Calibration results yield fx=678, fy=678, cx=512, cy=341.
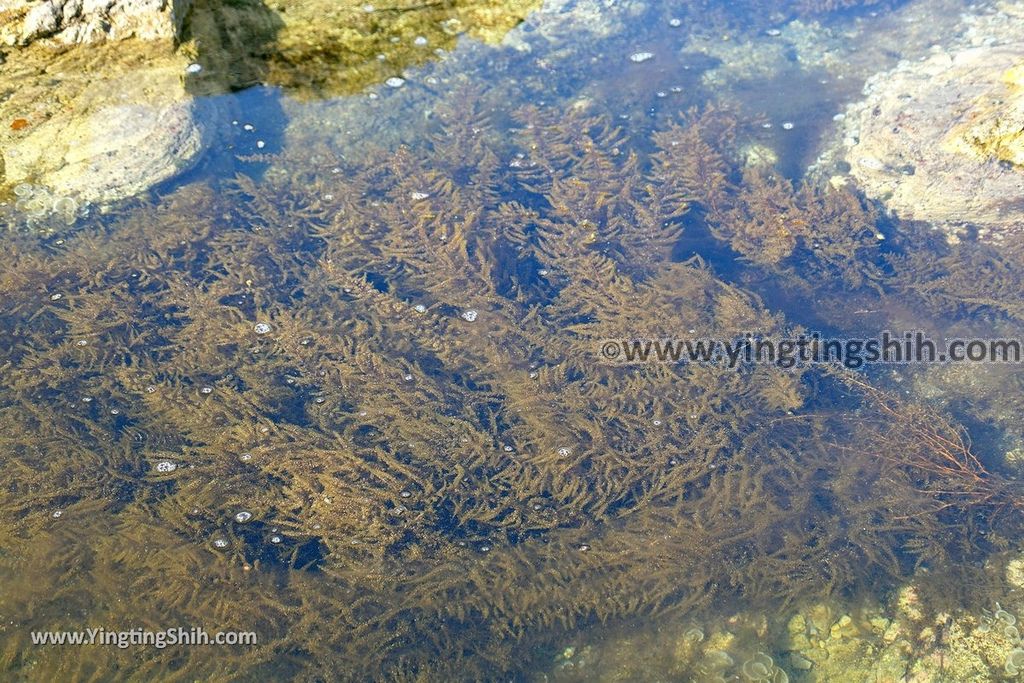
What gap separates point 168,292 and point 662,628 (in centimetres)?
346

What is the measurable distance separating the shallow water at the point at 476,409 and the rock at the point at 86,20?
0.51 m

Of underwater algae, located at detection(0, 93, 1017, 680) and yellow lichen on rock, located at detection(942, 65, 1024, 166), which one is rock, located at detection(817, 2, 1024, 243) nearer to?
yellow lichen on rock, located at detection(942, 65, 1024, 166)

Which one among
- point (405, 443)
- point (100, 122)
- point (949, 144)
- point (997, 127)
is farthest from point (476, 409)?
point (997, 127)

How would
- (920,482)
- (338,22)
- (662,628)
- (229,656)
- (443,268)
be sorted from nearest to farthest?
(229,656)
(662,628)
(920,482)
(443,268)
(338,22)

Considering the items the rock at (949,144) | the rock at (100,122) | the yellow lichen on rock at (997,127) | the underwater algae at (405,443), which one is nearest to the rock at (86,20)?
the rock at (100,122)

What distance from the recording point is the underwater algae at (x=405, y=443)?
119 inches

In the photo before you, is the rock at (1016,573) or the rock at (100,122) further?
the rock at (100,122)

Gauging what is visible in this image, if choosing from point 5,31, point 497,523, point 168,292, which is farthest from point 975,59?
point 5,31

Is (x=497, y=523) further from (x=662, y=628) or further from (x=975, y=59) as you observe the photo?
(x=975, y=59)

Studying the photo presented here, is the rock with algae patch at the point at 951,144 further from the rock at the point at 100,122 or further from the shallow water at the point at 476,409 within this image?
the rock at the point at 100,122

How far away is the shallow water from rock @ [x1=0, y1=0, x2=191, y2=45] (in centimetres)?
51

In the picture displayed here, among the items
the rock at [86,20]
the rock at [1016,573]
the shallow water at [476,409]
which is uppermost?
the rock at [86,20]

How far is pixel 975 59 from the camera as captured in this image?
19.7 ft

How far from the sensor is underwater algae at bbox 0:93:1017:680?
Answer: 9.95ft
